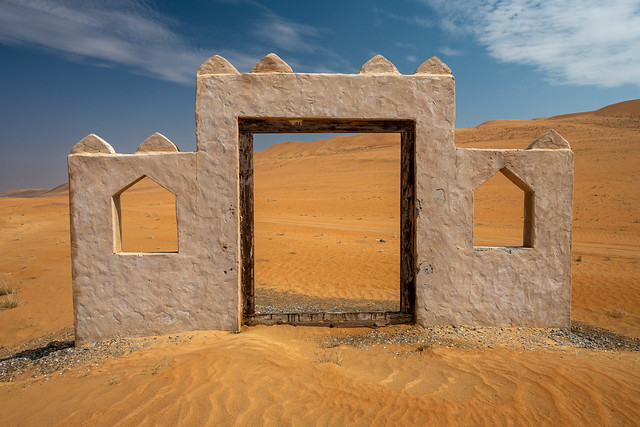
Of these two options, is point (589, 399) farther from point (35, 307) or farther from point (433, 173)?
point (35, 307)

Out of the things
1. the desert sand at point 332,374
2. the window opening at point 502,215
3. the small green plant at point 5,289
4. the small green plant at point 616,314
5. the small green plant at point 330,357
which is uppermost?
the window opening at point 502,215

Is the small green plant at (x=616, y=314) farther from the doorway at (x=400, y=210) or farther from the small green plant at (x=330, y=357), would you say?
the small green plant at (x=330, y=357)

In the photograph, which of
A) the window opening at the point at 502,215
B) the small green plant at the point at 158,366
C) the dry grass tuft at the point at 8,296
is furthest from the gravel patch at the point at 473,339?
the dry grass tuft at the point at 8,296

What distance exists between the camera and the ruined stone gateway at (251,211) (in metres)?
4.78

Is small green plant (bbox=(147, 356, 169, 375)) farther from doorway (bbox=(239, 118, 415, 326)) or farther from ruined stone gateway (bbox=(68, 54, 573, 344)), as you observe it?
doorway (bbox=(239, 118, 415, 326))

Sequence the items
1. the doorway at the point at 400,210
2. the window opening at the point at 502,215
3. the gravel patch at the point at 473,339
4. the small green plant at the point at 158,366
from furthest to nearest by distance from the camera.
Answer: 1. the window opening at the point at 502,215
2. the doorway at the point at 400,210
3. the gravel patch at the point at 473,339
4. the small green plant at the point at 158,366

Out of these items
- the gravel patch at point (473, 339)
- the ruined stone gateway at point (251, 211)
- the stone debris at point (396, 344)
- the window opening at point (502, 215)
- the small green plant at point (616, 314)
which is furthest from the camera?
the small green plant at point (616, 314)

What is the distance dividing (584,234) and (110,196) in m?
17.4

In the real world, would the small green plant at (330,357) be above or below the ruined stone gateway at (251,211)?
below

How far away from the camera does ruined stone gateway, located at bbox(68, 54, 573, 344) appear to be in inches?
188

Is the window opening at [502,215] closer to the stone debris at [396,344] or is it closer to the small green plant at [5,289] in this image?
the stone debris at [396,344]

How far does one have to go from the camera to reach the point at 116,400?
3.37 metres

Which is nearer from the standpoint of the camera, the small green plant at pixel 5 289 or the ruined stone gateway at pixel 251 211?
the ruined stone gateway at pixel 251 211

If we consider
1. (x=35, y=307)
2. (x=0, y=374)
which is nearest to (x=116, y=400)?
(x=0, y=374)
